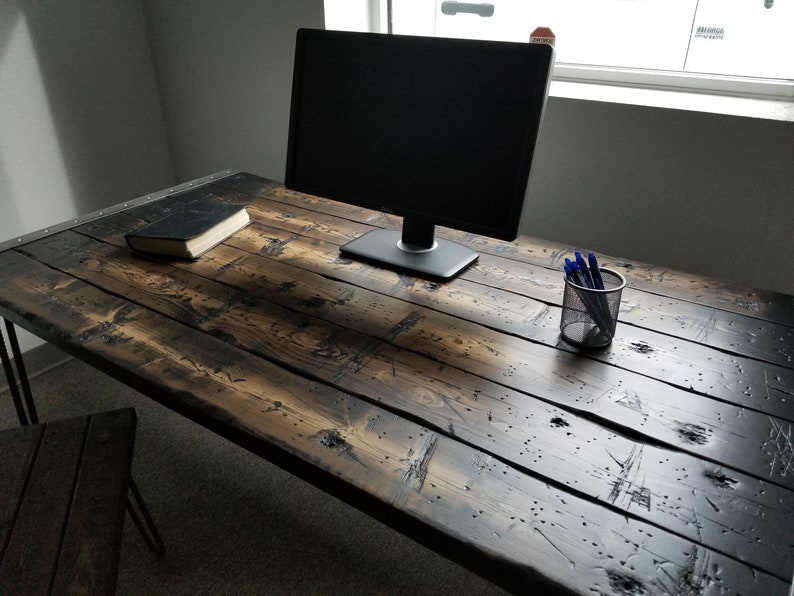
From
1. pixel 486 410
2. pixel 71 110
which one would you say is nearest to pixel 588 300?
pixel 486 410

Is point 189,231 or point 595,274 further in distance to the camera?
point 189,231

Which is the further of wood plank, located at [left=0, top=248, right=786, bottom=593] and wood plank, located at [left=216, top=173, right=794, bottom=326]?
wood plank, located at [left=216, top=173, right=794, bottom=326]

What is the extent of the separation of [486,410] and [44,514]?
0.72 meters

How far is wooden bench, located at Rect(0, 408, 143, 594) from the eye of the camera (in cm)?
83

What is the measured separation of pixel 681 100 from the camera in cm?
145

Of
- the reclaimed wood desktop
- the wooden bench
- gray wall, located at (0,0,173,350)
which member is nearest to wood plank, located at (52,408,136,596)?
the wooden bench

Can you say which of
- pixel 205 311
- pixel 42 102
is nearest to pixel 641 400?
pixel 205 311

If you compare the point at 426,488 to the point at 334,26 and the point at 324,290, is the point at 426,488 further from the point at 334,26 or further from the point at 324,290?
the point at 334,26

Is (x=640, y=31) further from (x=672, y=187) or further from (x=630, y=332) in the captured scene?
(x=630, y=332)

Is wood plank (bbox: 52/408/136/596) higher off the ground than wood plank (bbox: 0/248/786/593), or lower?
lower

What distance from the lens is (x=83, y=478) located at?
0.99m

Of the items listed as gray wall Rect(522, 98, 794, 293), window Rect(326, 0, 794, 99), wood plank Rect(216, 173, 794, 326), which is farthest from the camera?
window Rect(326, 0, 794, 99)

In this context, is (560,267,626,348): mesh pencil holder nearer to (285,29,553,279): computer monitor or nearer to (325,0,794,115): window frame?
(285,29,553,279): computer monitor

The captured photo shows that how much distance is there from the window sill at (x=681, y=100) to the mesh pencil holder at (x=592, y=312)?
0.65 meters
